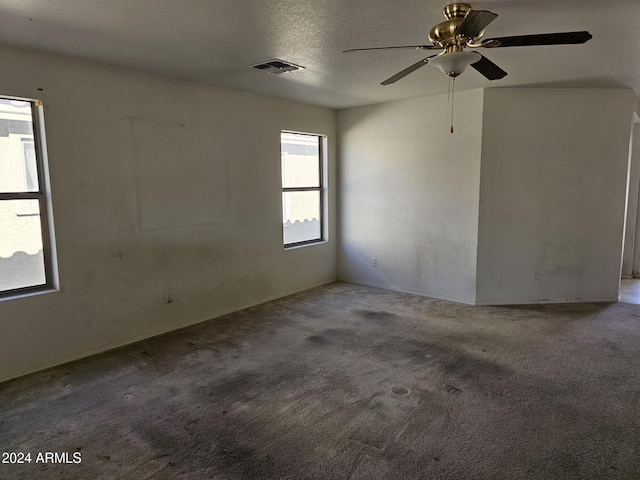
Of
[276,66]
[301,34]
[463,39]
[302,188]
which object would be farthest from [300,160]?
[463,39]

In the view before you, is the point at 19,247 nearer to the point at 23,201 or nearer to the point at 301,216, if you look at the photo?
the point at 23,201

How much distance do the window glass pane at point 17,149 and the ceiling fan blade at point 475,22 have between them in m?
3.21

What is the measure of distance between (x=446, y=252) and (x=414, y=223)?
56 cm

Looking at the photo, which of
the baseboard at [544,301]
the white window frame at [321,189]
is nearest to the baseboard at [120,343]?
the white window frame at [321,189]

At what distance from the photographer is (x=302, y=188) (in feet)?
18.5

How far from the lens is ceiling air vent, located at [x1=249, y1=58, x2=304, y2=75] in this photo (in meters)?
3.49

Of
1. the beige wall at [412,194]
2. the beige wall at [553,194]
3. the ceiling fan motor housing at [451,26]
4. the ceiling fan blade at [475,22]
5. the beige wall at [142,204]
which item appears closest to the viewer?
the ceiling fan blade at [475,22]

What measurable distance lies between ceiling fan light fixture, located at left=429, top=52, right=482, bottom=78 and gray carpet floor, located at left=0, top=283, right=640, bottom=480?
2108 mm

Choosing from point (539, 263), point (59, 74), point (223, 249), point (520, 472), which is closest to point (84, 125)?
point (59, 74)

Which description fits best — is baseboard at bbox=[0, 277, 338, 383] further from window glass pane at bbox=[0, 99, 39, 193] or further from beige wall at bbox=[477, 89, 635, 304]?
beige wall at bbox=[477, 89, 635, 304]

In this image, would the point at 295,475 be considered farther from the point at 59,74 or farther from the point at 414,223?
the point at 414,223

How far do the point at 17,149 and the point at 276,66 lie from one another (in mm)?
2170

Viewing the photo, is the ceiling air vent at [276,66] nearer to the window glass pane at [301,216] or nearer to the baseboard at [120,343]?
the window glass pane at [301,216]

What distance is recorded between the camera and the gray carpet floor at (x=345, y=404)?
217cm
